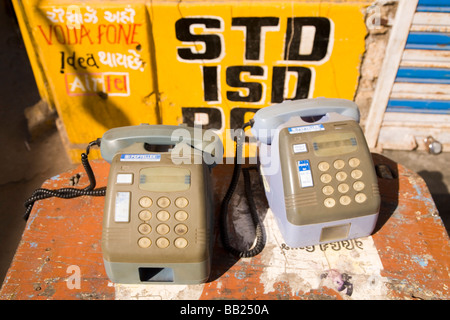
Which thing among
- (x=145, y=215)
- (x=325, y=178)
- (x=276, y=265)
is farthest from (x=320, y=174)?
(x=145, y=215)

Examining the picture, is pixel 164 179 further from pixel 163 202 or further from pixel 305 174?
pixel 305 174

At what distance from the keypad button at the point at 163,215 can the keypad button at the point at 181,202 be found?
37 millimetres

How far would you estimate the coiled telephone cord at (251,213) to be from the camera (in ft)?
4.27

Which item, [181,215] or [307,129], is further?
[307,129]

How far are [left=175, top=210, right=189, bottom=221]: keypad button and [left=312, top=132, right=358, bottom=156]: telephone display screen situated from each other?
1.41 feet

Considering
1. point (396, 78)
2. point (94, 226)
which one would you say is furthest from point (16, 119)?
point (396, 78)

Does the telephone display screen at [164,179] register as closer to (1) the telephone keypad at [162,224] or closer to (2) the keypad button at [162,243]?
(1) the telephone keypad at [162,224]

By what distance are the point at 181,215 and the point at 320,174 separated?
43cm

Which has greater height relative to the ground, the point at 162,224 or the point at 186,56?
the point at 162,224

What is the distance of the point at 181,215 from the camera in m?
1.13

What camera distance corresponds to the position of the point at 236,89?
2475mm

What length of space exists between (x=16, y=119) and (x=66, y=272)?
2.50m

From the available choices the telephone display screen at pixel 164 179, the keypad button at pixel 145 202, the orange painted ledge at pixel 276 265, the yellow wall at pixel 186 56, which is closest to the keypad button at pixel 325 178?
the orange painted ledge at pixel 276 265

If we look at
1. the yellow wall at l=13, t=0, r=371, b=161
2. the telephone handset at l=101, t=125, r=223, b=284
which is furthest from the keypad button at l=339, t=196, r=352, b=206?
the yellow wall at l=13, t=0, r=371, b=161
